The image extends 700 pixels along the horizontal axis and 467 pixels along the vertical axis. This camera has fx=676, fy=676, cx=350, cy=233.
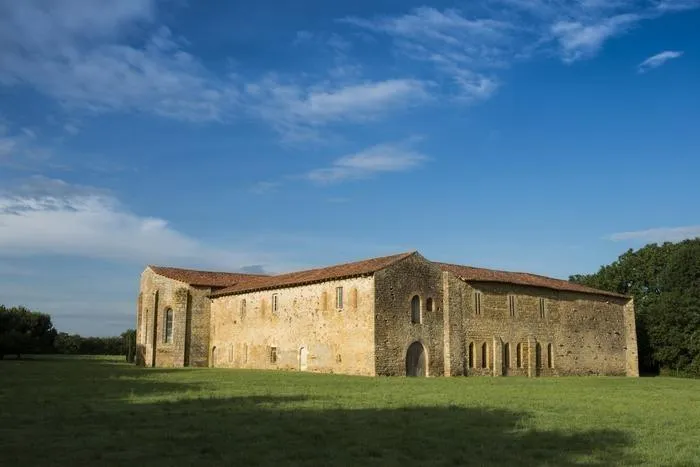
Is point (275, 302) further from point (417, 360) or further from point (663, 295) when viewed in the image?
point (663, 295)

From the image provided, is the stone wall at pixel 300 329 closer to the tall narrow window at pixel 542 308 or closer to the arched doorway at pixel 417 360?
the arched doorway at pixel 417 360

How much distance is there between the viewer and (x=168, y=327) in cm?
5275

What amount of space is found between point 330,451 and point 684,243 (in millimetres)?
61691

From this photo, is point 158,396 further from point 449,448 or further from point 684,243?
point 684,243

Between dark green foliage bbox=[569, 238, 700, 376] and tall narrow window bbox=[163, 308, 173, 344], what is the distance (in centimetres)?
3696

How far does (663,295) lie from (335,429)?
49.8 m

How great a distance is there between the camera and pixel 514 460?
35.2 feet

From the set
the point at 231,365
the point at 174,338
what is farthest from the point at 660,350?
the point at 174,338

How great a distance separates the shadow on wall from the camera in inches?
423

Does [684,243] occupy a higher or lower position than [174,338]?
higher

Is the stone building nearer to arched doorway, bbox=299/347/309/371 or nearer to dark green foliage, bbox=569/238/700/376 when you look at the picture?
arched doorway, bbox=299/347/309/371

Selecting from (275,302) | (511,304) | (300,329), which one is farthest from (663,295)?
(275,302)

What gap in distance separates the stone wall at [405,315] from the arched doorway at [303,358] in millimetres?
6194

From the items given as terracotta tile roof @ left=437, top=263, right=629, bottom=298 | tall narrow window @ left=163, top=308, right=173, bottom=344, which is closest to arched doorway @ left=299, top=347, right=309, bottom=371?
terracotta tile roof @ left=437, top=263, right=629, bottom=298
